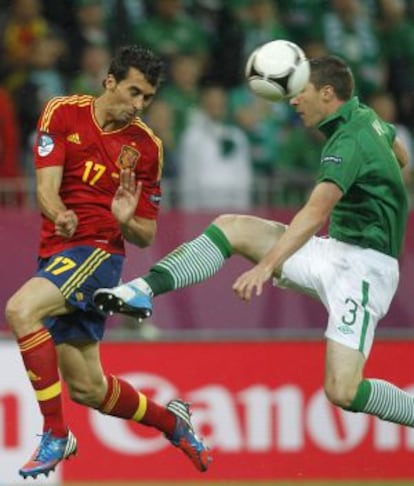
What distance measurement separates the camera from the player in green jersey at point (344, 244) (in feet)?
28.3

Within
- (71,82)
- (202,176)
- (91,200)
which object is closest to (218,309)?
(202,176)

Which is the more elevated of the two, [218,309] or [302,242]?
[302,242]

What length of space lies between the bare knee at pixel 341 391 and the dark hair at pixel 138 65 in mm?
1740

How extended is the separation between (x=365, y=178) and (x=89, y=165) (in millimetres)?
1403

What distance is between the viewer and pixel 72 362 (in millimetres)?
9281

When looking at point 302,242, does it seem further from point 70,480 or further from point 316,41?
point 316,41

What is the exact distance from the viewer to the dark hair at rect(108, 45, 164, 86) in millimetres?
8969

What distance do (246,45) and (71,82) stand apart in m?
1.49

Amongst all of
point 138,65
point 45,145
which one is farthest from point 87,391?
point 138,65

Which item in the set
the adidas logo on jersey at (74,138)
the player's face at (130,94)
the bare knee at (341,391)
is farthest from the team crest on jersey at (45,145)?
the bare knee at (341,391)

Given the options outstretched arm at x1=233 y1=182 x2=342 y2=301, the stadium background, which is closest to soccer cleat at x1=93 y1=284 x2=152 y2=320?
outstretched arm at x1=233 y1=182 x2=342 y2=301

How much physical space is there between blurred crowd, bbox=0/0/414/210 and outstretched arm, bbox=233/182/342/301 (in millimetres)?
3324

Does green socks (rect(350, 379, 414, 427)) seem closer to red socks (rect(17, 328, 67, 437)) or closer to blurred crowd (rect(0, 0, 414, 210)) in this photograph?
red socks (rect(17, 328, 67, 437))

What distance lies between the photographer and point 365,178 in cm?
881
